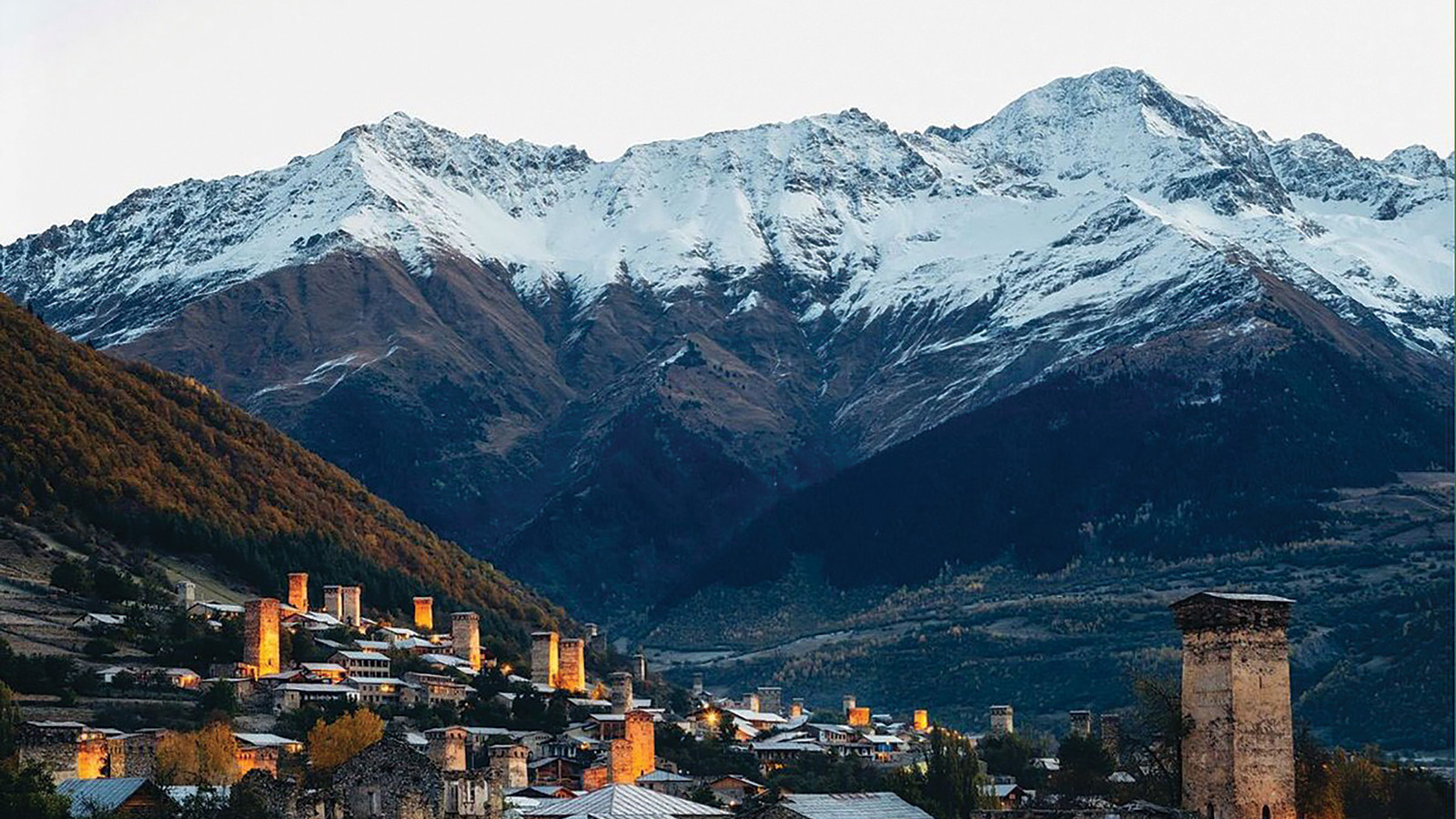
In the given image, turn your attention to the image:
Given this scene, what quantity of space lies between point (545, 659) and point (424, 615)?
17.3 meters

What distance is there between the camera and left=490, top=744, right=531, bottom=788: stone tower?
11331 cm

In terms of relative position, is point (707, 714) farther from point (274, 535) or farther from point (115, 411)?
point (115, 411)

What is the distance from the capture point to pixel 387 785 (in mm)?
83250

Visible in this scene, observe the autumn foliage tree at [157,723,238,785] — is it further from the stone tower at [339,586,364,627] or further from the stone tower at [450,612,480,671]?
the stone tower at [339,586,364,627]

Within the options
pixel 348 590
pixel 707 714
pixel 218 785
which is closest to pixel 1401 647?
pixel 707 714

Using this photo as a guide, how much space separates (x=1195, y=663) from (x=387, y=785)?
2455cm

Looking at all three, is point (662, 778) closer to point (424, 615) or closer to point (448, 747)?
point (448, 747)

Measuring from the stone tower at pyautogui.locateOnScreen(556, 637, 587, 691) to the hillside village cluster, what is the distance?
Answer: 139 millimetres

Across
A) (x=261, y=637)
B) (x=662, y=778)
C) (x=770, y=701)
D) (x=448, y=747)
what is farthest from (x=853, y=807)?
(x=770, y=701)

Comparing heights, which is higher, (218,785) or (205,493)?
(205,493)

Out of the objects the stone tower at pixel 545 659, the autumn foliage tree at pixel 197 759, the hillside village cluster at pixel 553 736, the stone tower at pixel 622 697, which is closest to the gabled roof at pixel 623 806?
the hillside village cluster at pixel 553 736

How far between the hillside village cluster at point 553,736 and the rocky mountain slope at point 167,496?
5375 mm

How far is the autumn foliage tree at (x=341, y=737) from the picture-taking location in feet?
361

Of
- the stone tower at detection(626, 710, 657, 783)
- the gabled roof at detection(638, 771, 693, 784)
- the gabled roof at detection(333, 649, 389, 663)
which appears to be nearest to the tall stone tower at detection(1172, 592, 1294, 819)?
the gabled roof at detection(638, 771, 693, 784)
